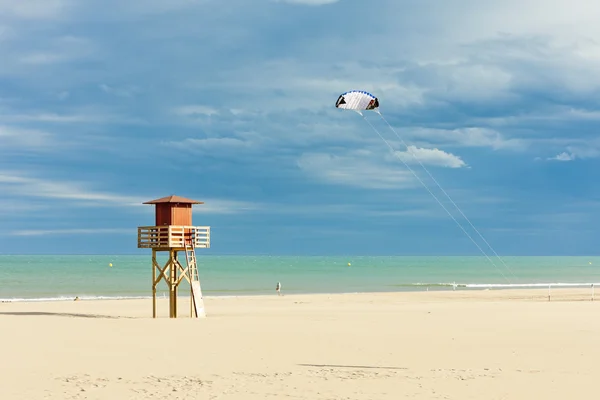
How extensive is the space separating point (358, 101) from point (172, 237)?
9.88m

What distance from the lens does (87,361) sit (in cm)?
1830

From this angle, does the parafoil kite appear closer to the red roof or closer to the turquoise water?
the red roof

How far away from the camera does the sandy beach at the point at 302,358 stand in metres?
14.7

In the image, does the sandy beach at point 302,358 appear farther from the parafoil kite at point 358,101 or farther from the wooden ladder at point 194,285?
the parafoil kite at point 358,101

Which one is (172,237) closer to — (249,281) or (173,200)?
(173,200)

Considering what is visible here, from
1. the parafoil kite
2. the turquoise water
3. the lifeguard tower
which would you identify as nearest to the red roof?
the lifeguard tower

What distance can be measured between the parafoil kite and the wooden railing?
904cm

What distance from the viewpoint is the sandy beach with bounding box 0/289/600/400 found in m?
14.7

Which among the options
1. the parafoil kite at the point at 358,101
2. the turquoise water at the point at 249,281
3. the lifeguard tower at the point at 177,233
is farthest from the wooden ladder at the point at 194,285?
the turquoise water at the point at 249,281

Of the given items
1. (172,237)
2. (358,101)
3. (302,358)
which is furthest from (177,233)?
(302,358)

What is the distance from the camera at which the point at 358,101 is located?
26.6 m

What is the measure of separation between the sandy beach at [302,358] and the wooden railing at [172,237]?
347 centimetres

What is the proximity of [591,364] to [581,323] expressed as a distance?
1052 centimetres

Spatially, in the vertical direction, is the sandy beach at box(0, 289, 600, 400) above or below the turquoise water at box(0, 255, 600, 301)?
below
